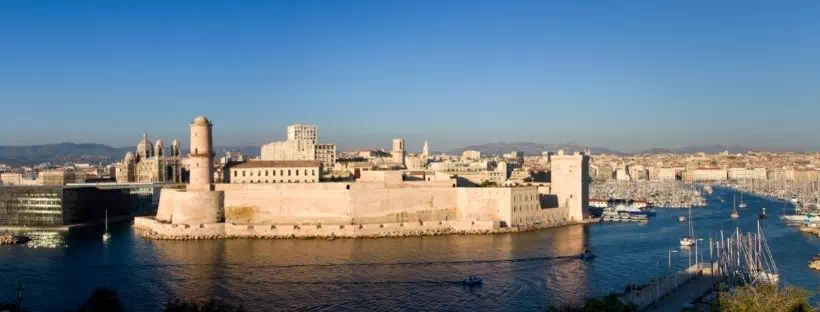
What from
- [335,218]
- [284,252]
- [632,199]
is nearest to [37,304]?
[284,252]

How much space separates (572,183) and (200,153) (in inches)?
891

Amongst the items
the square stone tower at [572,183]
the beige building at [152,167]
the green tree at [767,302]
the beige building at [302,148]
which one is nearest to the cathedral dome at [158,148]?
the beige building at [152,167]

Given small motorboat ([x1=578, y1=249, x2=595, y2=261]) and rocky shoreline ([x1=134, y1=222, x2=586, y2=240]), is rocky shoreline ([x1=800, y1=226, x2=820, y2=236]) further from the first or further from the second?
small motorboat ([x1=578, y1=249, x2=595, y2=261])

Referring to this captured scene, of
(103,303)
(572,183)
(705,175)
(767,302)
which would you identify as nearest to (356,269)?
(103,303)

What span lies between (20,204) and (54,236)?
22.8 feet

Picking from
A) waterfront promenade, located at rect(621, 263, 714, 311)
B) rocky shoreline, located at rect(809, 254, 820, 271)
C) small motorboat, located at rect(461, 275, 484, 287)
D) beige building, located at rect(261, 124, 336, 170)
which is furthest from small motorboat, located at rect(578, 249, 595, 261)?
beige building, located at rect(261, 124, 336, 170)

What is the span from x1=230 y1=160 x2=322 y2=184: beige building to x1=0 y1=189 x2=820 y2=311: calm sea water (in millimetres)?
7284

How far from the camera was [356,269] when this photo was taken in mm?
27938

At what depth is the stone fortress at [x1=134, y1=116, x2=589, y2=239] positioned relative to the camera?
126 ft

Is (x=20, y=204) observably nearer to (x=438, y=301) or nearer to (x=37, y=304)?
(x=37, y=304)

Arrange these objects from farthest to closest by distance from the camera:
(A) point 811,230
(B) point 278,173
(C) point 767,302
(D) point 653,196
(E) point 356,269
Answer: (D) point 653,196, (B) point 278,173, (A) point 811,230, (E) point 356,269, (C) point 767,302

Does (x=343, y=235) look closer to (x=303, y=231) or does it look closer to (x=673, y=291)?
(x=303, y=231)

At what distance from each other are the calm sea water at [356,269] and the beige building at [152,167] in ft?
85.2

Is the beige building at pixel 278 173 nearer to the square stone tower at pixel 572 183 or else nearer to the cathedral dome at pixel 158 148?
the square stone tower at pixel 572 183
